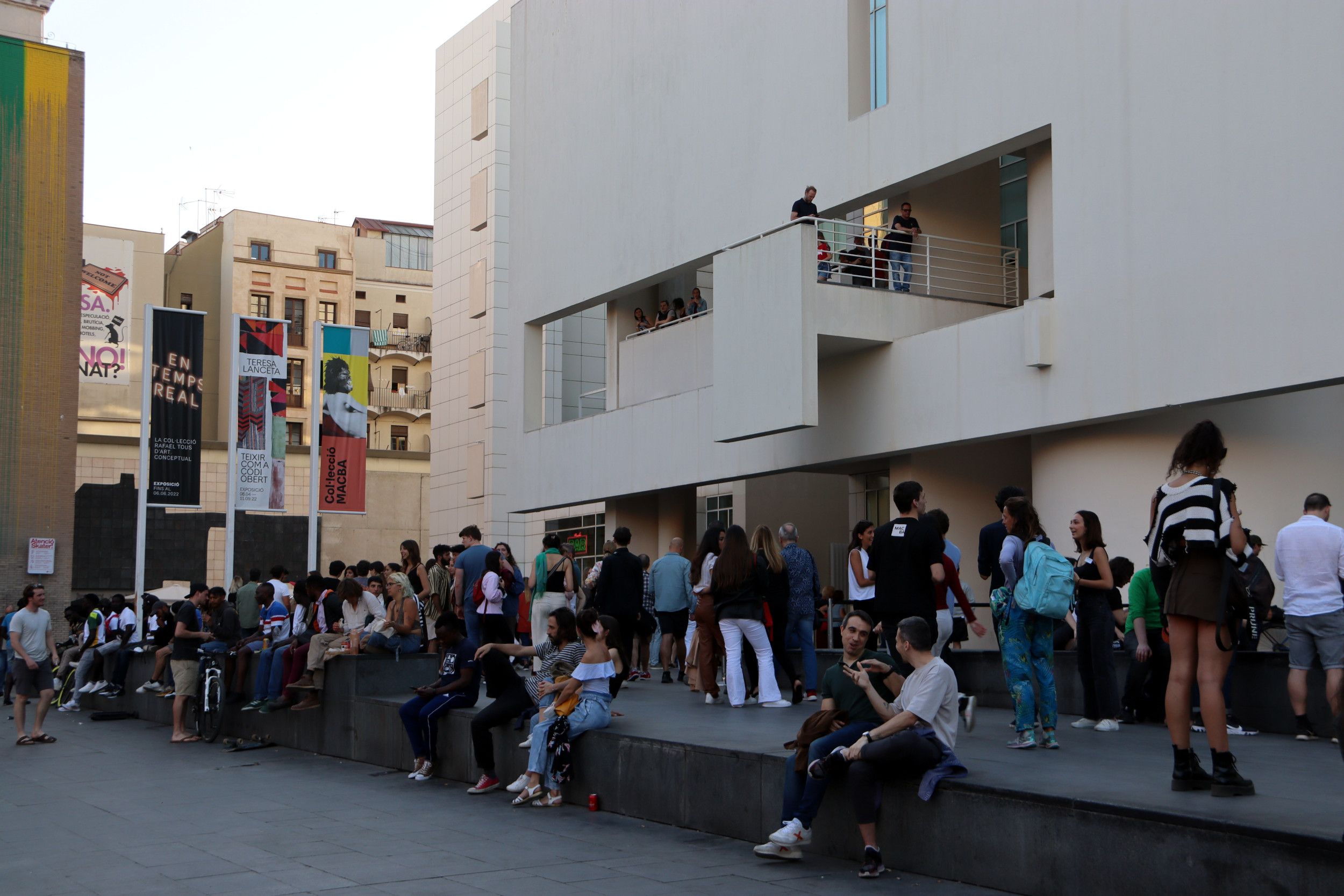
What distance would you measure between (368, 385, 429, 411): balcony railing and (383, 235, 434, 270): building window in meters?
7.98

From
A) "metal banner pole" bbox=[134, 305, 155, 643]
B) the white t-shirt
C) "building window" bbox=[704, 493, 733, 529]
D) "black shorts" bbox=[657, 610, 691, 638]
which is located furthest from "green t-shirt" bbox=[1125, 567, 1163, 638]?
"metal banner pole" bbox=[134, 305, 155, 643]

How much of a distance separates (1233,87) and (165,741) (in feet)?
51.3

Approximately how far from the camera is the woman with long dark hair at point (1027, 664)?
9.52m

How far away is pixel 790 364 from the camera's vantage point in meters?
18.9

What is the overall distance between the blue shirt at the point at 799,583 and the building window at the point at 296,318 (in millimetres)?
60923

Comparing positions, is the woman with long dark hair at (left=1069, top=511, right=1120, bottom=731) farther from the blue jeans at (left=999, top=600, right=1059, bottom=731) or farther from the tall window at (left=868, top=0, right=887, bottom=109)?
the tall window at (left=868, top=0, right=887, bottom=109)

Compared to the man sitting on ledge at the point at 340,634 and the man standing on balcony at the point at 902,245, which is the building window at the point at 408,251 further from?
the man sitting on ledge at the point at 340,634

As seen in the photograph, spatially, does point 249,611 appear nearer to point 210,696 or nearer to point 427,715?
point 210,696

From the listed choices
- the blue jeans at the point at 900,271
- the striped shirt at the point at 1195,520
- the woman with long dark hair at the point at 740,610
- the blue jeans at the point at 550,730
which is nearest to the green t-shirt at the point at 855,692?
the striped shirt at the point at 1195,520

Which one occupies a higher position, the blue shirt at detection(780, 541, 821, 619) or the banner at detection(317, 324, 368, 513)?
the banner at detection(317, 324, 368, 513)

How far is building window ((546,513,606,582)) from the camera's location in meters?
39.2

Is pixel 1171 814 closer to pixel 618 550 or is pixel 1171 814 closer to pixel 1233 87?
pixel 618 550

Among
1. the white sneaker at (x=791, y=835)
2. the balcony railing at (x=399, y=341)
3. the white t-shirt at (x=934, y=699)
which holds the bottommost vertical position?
the white sneaker at (x=791, y=835)

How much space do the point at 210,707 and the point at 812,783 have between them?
38.8ft
